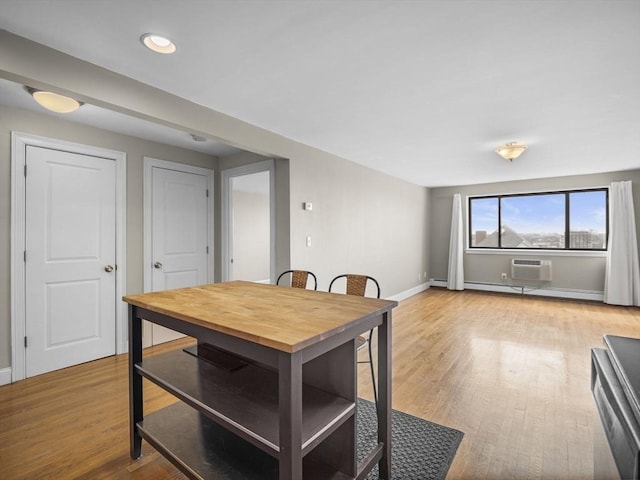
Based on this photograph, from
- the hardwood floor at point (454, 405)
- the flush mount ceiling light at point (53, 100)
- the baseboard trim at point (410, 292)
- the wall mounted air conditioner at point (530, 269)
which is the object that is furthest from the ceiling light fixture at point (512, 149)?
the flush mount ceiling light at point (53, 100)

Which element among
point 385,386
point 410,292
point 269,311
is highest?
point 269,311

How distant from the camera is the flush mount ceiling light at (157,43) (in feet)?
5.79

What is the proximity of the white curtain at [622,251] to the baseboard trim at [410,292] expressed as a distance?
309cm

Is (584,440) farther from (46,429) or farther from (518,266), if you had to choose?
(518,266)

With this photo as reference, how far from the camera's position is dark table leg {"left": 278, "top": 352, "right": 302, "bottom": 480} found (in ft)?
3.40

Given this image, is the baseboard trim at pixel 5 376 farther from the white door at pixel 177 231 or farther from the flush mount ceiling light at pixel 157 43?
the flush mount ceiling light at pixel 157 43

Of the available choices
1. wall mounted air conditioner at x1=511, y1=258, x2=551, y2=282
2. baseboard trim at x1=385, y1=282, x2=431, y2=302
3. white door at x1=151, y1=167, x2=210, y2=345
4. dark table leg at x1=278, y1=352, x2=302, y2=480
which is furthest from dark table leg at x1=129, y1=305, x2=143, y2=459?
wall mounted air conditioner at x1=511, y1=258, x2=551, y2=282

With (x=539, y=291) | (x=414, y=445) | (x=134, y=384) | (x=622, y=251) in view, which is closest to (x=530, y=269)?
(x=539, y=291)

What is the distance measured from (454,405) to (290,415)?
1.79 meters

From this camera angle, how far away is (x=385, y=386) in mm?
1522

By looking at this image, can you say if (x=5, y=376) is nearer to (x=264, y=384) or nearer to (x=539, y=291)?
(x=264, y=384)

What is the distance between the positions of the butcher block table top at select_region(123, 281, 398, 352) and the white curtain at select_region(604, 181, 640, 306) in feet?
19.5

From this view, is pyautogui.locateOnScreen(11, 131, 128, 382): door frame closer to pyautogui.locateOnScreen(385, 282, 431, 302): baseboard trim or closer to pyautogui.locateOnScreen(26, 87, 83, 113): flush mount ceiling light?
pyautogui.locateOnScreen(26, 87, 83, 113): flush mount ceiling light

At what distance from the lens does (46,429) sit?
204cm
